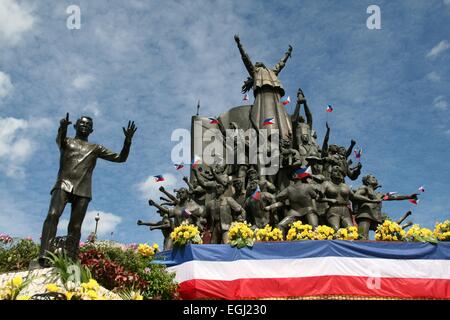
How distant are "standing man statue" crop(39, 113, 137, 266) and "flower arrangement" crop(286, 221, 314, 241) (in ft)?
13.7

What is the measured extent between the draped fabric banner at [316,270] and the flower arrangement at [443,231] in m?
0.40

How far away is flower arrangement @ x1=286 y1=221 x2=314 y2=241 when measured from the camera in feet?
32.7

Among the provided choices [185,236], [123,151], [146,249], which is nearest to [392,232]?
[185,236]

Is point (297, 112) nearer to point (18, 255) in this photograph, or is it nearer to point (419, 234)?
point (419, 234)

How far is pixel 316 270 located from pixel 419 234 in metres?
2.58

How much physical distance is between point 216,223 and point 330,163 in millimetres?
5275

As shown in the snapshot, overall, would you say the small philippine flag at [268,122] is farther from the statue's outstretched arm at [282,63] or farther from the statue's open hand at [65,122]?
the statue's open hand at [65,122]

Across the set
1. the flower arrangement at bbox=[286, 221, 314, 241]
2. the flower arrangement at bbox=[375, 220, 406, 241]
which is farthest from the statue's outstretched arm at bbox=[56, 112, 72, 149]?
the flower arrangement at bbox=[375, 220, 406, 241]

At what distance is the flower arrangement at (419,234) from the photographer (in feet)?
32.4

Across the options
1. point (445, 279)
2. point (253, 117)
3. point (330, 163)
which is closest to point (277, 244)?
point (445, 279)

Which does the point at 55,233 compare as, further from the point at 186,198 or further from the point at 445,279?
the point at 186,198

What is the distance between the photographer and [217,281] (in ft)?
31.1

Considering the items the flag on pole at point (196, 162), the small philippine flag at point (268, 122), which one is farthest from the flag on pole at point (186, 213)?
the small philippine flag at point (268, 122)
